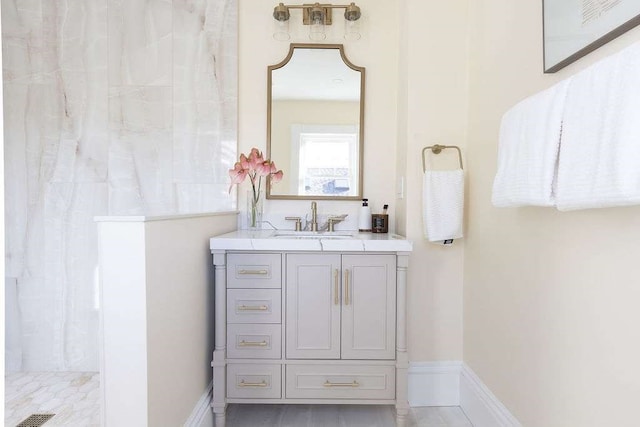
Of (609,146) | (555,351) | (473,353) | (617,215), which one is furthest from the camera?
(473,353)

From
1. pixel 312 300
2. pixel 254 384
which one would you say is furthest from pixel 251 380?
pixel 312 300

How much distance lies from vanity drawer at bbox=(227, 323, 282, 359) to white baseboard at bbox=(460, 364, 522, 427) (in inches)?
37.9

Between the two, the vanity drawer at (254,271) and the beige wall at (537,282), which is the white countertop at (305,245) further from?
the beige wall at (537,282)

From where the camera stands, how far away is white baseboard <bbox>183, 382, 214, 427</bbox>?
1.49 meters

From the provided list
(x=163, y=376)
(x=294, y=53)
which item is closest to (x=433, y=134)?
(x=294, y=53)

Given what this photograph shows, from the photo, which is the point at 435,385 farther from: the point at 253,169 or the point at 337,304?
the point at 253,169

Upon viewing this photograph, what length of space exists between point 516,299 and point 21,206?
8.94 feet

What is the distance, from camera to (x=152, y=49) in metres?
2.18

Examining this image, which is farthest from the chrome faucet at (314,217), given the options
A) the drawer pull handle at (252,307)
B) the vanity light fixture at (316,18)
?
the vanity light fixture at (316,18)

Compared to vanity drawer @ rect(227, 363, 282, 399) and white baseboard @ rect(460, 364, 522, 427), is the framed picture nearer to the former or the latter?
white baseboard @ rect(460, 364, 522, 427)

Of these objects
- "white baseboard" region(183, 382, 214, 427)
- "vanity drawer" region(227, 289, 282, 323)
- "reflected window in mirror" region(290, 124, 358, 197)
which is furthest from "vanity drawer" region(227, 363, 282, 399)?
"reflected window in mirror" region(290, 124, 358, 197)

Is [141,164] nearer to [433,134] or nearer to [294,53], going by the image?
[294,53]

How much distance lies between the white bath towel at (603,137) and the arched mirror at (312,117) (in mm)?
1353

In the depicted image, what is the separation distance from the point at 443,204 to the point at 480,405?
37.7 inches
